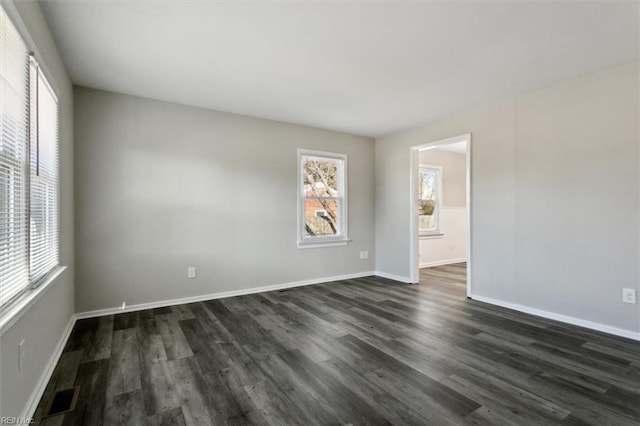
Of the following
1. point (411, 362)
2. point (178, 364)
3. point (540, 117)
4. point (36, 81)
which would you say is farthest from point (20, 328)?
point (540, 117)

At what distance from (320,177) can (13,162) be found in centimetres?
391

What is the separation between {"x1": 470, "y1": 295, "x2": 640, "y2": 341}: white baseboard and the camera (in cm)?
283

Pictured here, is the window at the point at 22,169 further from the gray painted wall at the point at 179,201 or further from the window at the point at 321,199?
the window at the point at 321,199

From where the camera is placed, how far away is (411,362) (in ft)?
7.72

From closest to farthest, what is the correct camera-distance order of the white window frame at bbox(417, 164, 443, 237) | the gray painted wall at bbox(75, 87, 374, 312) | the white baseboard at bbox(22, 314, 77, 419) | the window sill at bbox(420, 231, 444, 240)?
1. the white baseboard at bbox(22, 314, 77, 419)
2. the gray painted wall at bbox(75, 87, 374, 312)
3. the window sill at bbox(420, 231, 444, 240)
4. the white window frame at bbox(417, 164, 443, 237)

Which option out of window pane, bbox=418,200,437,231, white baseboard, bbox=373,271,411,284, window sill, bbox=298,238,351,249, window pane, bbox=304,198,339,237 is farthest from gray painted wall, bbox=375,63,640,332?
window pane, bbox=418,200,437,231

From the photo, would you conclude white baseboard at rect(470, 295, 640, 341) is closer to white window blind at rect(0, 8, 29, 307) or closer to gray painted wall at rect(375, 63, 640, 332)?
gray painted wall at rect(375, 63, 640, 332)

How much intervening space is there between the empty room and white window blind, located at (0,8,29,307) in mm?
19

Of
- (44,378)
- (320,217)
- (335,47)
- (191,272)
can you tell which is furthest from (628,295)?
(44,378)

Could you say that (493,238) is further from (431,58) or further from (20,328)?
(20,328)

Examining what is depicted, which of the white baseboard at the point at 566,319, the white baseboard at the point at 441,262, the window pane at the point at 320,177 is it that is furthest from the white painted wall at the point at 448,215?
the white baseboard at the point at 566,319

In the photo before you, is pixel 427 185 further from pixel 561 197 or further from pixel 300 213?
pixel 561 197

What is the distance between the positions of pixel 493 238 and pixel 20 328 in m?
4.43

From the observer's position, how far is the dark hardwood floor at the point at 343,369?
5.80 feet
